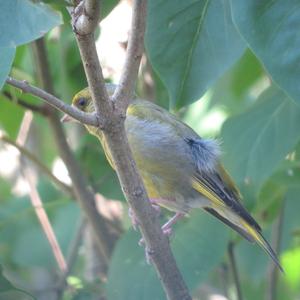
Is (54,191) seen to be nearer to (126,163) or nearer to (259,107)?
(259,107)

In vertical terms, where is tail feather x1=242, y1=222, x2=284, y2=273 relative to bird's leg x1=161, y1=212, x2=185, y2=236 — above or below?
below

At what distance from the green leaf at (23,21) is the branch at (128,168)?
301 mm

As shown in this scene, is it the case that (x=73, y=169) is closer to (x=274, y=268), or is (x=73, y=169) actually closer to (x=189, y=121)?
(x=274, y=268)

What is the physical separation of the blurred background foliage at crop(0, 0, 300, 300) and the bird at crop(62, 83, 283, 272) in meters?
0.11

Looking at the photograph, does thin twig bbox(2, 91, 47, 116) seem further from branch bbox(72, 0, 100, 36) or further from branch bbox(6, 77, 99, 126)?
branch bbox(72, 0, 100, 36)

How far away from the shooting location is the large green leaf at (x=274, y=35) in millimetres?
2320

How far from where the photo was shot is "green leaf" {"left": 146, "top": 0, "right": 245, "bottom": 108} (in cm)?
280

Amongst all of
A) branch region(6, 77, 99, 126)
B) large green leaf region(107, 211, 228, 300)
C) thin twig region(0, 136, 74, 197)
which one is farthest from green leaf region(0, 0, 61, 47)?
thin twig region(0, 136, 74, 197)

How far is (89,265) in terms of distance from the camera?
4.68 meters

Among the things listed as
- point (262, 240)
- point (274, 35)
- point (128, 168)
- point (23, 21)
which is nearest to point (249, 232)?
point (262, 240)

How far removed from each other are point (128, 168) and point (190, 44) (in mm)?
643

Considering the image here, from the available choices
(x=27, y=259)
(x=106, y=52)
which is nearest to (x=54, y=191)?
(x=27, y=259)

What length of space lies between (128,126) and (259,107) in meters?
0.64

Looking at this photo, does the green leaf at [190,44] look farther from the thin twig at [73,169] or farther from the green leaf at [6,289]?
the thin twig at [73,169]
